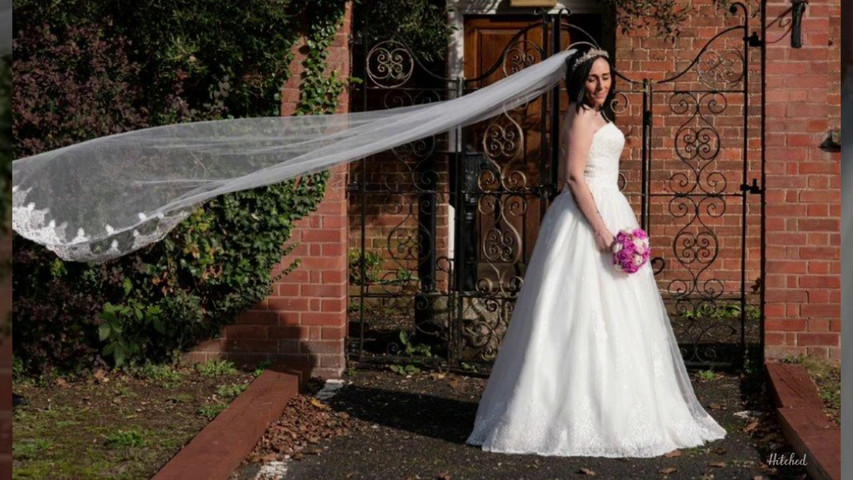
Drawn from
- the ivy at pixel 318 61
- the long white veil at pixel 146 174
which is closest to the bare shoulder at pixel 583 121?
the long white veil at pixel 146 174

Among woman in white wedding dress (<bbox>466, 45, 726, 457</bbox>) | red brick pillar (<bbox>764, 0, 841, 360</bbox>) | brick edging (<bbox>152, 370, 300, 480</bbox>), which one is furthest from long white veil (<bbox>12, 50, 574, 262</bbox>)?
red brick pillar (<bbox>764, 0, 841, 360</bbox>)

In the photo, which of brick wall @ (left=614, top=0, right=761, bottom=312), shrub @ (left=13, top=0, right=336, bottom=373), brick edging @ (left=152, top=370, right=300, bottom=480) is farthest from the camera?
brick wall @ (left=614, top=0, right=761, bottom=312)

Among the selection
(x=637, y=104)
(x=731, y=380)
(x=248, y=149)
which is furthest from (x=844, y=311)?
(x=637, y=104)

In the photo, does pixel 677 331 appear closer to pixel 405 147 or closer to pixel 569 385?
pixel 405 147

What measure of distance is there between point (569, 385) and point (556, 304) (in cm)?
46

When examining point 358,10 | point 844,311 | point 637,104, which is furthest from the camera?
point 637,104

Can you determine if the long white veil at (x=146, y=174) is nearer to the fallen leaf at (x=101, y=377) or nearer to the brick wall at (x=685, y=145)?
the fallen leaf at (x=101, y=377)

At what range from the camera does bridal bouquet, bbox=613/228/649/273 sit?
6516 mm

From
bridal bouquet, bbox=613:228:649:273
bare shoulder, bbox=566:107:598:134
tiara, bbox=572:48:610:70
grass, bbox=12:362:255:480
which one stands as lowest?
grass, bbox=12:362:255:480

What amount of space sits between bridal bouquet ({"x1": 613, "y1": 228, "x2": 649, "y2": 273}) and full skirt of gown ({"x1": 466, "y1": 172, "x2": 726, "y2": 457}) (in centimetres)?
8

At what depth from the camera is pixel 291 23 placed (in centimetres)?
852

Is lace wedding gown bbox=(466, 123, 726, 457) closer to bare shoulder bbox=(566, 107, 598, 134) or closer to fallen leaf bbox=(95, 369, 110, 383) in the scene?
bare shoulder bbox=(566, 107, 598, 134)

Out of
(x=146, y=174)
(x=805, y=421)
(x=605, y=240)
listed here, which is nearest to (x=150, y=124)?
(x=146, y=174)

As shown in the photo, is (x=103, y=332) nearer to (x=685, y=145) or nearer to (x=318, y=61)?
(x=318, y=61)
